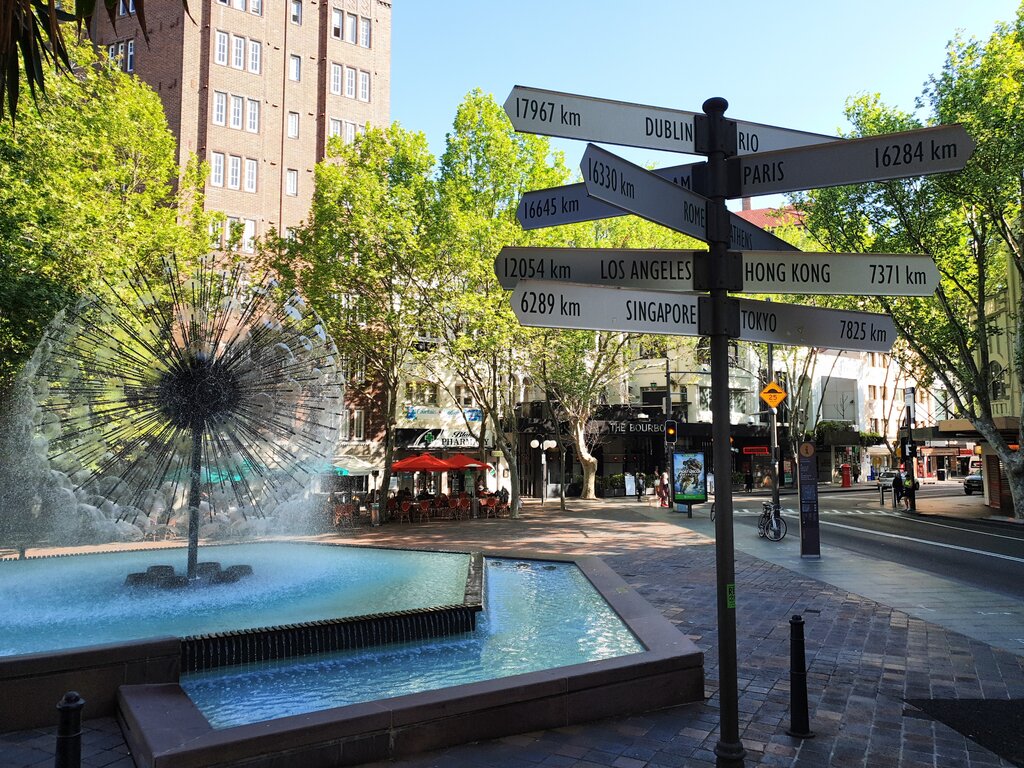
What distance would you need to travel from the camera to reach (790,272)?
4.74m

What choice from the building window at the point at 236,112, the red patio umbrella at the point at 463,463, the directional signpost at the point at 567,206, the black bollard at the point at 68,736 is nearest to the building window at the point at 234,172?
the building window at the point at 236,112

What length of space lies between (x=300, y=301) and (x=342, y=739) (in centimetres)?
890

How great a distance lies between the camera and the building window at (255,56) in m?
40.1

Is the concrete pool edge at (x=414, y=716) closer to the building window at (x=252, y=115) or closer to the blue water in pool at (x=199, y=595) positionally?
the blue water in pool at (x=199, y=595)

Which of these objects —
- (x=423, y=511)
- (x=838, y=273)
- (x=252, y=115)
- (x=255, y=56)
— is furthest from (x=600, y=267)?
(x=255, y=56)

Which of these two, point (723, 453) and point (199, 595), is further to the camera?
Result: point (199, 595)

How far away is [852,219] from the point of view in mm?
26047

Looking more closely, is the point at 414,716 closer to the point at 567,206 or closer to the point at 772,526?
the point at 567,206

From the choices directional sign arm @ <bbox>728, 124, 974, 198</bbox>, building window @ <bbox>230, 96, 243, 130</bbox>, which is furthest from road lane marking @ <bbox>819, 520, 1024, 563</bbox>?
building window @ <bbox>230, 96, 243, 130</bbox>

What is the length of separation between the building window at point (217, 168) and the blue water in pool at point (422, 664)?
34.4 meters

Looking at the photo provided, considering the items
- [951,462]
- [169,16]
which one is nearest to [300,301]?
[169,16]

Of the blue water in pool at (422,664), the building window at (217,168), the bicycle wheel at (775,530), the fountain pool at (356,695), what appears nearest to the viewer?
the fountain pool at (356,695)

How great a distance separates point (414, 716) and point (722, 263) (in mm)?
3729

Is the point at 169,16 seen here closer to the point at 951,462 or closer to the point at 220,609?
the point at 220,609
